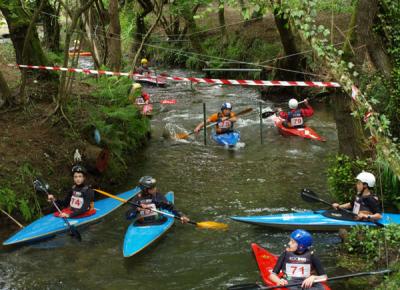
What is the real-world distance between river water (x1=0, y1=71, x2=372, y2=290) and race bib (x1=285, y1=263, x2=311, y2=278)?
0.68m

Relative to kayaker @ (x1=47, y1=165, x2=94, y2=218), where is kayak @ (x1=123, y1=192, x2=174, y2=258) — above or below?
below

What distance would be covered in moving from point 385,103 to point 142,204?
4.80 metres

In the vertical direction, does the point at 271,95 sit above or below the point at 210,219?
above

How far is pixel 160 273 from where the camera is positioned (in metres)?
7.33

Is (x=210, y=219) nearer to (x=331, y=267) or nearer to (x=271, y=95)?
(x=331, y=267)

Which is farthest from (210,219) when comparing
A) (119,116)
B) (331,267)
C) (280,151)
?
(280,151)

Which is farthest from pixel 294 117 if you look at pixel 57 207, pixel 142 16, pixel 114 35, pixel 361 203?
pixel 142 16

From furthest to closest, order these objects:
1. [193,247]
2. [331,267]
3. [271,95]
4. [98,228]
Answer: [271,95], [98,228], [193,247], [331,267]

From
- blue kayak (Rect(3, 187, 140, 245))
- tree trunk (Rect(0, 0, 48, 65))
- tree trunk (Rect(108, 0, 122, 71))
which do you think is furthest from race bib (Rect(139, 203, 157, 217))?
tree trunk (Rect(108, 0, 122, 71))

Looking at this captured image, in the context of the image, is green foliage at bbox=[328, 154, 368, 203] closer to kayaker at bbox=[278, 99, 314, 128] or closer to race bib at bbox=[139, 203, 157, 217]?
race bib at bbox=[139, 203, 157, 217]

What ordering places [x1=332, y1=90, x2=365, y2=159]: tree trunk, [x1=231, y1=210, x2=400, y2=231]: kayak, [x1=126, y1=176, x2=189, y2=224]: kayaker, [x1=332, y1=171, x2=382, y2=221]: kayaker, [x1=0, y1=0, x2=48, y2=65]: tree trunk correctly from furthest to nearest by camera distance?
[x1=0, y1=0, x2=48, y2=65]: tree trunk < [x1=126, y1=176, x2=189, y2=224]: kayaker < [x1=332, y1=90, x2=365, y2=159]: tree trunk < [x1=231, y1=210, x2=400, y2=231]: kayak < [x1=332, y1=171, x2=382, y2=221]: kayaker

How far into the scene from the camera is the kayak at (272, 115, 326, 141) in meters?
14.0

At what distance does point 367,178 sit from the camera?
25.7 ft

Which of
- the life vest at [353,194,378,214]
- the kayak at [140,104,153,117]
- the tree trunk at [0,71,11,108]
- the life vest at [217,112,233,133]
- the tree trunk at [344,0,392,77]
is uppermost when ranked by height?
the tree trunk at [344,0,392,77]
